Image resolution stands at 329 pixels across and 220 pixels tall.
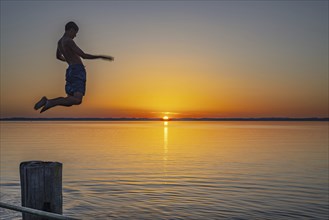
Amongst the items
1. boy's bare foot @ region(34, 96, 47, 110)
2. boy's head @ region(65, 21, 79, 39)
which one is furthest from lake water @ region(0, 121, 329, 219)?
boy's head @ region(65, 21, 79, 39)

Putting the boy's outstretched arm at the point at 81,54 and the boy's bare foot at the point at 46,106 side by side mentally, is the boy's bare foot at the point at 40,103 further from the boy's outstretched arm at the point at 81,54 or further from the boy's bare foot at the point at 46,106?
the boy's outstretched arm at the point at 81,54

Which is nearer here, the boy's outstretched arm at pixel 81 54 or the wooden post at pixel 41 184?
the wooden post at pixel 41 184

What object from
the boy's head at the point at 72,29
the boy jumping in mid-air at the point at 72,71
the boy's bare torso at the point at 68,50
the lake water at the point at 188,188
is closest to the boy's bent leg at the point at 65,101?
the boy jumping in mid-air at the point at 72,71

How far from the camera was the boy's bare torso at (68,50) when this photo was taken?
8.99 metres

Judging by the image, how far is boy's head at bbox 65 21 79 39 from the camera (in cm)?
899

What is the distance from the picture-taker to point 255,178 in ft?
111

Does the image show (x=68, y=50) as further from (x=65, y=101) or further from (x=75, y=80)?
(x=65, y=101)

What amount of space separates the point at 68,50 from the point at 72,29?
1.30 ft

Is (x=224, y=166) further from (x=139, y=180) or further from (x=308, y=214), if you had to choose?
(x=308, y=214)

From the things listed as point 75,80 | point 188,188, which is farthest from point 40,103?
point 188,188

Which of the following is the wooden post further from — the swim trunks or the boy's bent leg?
the swim trunks

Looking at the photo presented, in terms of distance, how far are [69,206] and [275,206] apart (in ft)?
32.7

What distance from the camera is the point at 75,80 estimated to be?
8.99 m

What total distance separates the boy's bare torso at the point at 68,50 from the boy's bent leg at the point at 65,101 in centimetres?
67
